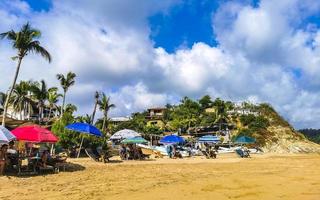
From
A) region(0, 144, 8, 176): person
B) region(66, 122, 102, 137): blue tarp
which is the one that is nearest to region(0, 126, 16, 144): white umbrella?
region(0, 144, 8, 176): person

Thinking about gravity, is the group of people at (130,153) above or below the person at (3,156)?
above

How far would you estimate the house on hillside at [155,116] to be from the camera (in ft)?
270

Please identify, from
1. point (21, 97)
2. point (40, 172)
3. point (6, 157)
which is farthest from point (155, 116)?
point (6, 157)

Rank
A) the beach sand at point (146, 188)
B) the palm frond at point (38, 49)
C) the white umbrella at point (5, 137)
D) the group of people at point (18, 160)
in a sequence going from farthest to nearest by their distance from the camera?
the palm frond at point (38, 49) → the group of people at point (18, 160) → the white umbrella at point (5, 137) → the beach sand at point (146, 188)

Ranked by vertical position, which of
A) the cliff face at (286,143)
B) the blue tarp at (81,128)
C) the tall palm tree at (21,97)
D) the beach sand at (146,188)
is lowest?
the beach sand at (146,188)

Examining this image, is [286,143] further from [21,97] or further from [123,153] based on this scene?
[123,153]

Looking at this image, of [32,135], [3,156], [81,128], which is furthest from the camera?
[81,128]

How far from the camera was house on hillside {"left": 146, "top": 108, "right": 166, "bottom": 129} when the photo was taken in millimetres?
82356

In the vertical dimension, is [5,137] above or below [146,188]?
above

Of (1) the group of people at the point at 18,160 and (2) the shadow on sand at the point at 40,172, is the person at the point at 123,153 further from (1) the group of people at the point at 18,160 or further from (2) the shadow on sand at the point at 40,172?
(1) the group of people at the point at 18,160

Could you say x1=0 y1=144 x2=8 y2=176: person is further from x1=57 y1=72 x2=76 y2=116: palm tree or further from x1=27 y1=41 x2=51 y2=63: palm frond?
x1=57 y1=72 x2=76 y2=116: palm tree

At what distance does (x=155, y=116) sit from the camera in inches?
3349

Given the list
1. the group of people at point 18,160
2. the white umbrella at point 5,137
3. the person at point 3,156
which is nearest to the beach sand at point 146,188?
the person at point 3,156

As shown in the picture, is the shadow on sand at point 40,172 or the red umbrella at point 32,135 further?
the red umbrella at point 32,135
